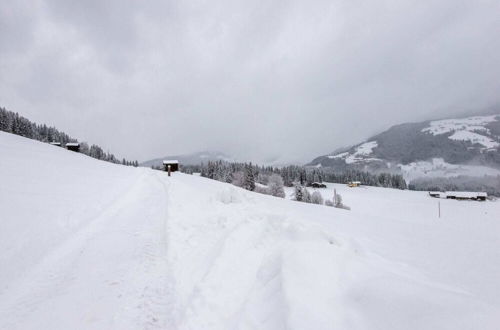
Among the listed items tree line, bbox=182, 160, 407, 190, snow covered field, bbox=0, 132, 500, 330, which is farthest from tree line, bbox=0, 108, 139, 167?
snow covered field, bbox=0, 132, 500, 330

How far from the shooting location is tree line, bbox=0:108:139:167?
77113 mm

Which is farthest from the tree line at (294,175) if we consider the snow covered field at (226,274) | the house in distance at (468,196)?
the snow covered field at (226,274)

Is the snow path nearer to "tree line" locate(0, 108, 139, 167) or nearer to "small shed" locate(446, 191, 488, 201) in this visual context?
"tree line" locate(0, 108, 139, 167)

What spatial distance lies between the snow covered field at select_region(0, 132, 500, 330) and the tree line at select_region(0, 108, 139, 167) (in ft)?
308

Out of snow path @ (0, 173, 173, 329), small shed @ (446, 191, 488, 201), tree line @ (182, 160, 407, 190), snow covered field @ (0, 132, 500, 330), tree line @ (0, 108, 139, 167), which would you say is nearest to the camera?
snow covered field @ (0, 132, 500, 330)

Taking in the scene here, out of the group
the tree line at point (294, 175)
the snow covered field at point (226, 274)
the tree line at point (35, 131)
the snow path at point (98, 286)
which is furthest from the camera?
the tree line at point (294, 175)

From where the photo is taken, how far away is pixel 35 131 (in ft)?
327

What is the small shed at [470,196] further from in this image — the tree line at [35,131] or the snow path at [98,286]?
the tree line at [35,131]

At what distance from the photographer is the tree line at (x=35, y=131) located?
77.1m

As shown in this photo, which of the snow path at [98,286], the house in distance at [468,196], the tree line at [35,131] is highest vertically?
the tree line at [35,131]

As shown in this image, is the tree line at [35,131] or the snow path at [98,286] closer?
the snow path at [98,286]

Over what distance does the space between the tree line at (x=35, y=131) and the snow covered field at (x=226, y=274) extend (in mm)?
93909

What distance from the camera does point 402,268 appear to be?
6.04 meters

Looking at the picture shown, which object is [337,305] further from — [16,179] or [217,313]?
[16,179]
